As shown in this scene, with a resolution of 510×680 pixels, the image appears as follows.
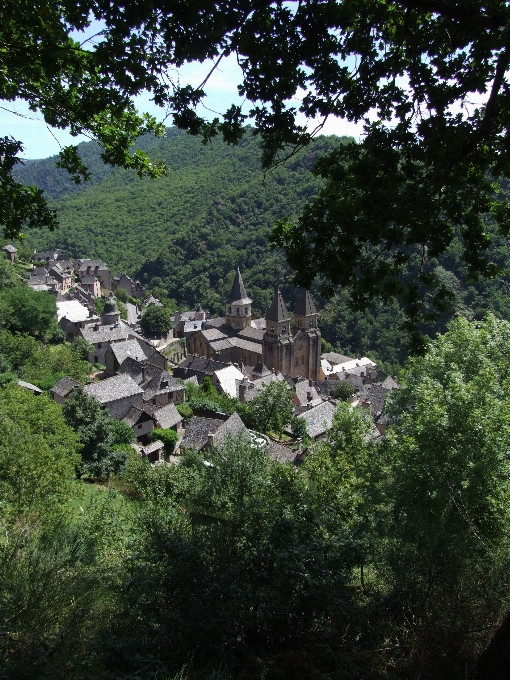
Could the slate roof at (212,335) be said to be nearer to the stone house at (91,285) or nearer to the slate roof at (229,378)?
the slate roof at (229,378)

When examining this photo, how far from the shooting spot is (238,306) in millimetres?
53062

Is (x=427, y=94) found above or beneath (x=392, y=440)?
above

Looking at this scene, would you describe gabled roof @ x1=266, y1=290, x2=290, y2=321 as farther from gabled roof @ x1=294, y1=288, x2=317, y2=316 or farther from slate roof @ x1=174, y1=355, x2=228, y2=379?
slate roof @ x1=174, y1=355, x2=228, y2=379

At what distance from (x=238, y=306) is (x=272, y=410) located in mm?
24408

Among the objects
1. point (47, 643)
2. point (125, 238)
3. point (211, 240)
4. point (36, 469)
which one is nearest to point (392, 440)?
point (36, 469)

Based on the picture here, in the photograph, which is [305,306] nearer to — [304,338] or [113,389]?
[304,338]

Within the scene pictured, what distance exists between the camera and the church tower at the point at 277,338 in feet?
154

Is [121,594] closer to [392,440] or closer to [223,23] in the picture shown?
[223,23]

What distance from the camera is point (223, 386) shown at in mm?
38312

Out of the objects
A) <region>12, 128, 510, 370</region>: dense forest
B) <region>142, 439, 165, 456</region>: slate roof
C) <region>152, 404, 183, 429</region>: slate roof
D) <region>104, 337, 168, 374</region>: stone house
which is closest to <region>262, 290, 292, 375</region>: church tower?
<region>104, 337, 168, 374</region>: stone house

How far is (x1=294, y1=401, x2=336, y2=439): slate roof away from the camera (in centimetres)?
3083

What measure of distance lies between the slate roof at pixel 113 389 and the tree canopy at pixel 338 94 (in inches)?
860

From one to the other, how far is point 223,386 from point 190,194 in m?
75.2

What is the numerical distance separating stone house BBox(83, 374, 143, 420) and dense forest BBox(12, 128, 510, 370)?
35704 millimetres
